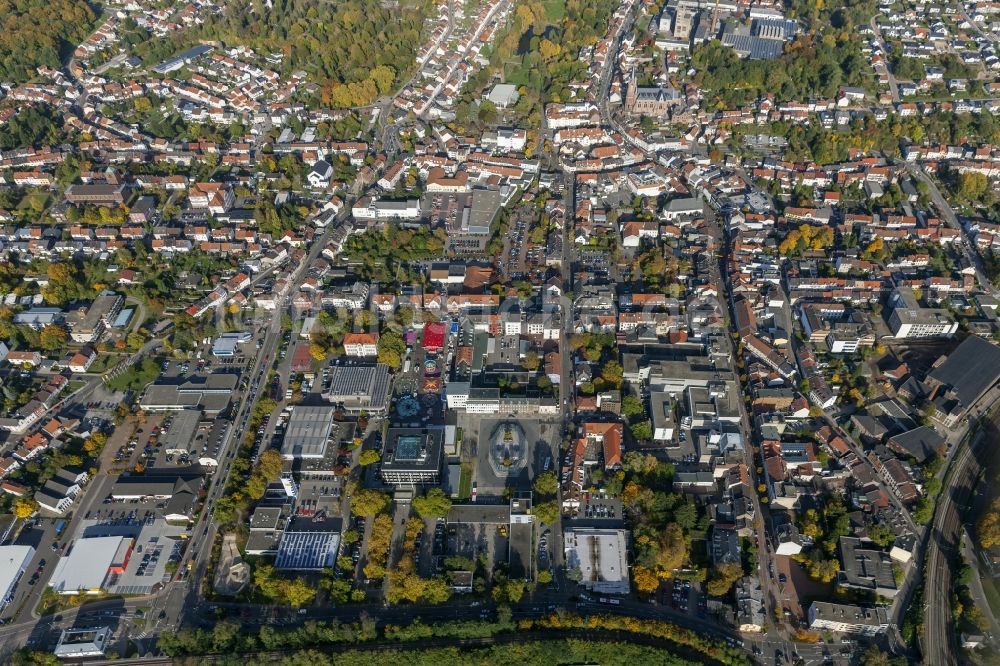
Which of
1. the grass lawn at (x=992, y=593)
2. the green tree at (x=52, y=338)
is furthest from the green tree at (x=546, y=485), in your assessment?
the green tree at (x=52, y=338)

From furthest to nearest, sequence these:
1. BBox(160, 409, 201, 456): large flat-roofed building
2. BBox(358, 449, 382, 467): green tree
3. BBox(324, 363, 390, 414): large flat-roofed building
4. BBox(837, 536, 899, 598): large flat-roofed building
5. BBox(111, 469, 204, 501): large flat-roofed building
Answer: BBox(324, 363, 390, 414): large flat-roofed building → BBox(160, 409, 201, 456): large flat-roofed building → BBox(358, 449, 382, 467): green tree → BBox(111, 469, 204, 501): large flat-roofed building → BBox(837, 536, 899, 598): large flat-roofed building

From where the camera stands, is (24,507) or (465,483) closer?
(24,507)

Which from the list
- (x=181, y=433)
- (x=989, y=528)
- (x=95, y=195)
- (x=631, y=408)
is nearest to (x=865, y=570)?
(x=989, y=528)

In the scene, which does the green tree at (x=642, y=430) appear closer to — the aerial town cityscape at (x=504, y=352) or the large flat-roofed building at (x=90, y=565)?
the aerial town cityscape at (x=504, y=352)

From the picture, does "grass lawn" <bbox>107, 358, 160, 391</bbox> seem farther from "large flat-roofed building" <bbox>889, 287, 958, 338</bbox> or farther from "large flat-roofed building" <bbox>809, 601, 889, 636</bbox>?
"large flat-roofed building" <bbox>889, 287, 958, 338</bbox>

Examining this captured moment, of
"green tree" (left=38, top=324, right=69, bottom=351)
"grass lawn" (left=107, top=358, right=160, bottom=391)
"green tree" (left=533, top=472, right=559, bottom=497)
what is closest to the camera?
"green tree" (left=533, top=472, right=559, bottom=497)

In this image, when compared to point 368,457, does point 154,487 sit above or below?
below

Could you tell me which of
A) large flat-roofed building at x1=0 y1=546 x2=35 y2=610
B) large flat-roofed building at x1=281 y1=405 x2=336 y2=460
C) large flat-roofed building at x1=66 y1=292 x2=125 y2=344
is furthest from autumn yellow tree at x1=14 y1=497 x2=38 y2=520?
→ large flat-roofed building at x1=281 y1=405 x2=336 y2=460

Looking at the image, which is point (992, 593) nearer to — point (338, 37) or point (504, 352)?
point (504, 352)
